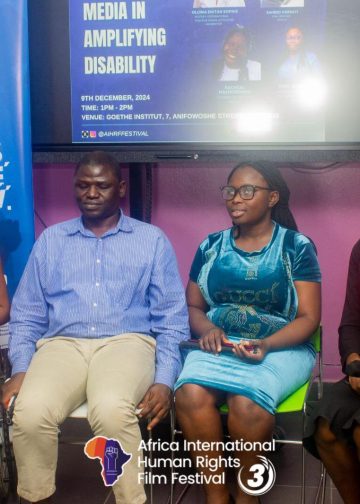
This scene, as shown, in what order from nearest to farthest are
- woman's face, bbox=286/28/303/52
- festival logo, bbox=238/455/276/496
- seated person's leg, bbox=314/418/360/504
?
seated person's leg, bbox=314/418/360/504 → festival logo, bbox=238/455/276/496 → woman's face, bbox=286/28/303/52

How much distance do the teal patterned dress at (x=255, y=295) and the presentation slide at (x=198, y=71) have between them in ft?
2.33

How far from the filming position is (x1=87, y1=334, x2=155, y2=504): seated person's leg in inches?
99.8

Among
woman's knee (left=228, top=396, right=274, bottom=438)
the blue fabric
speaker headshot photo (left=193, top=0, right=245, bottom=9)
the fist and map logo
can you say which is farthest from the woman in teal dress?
speaker headshot photo (left=193, top=0, right=245, bottom=9)

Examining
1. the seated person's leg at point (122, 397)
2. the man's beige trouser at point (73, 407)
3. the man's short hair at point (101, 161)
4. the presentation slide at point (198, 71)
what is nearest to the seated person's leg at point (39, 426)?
the man's beige trouser at point (73, 407)

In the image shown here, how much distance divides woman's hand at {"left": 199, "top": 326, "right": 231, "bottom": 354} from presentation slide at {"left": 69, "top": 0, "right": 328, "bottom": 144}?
3.56 ft

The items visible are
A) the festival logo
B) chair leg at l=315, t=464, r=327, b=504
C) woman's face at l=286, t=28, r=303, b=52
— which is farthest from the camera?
woman's face at l=286, t=28, r=303, b=52

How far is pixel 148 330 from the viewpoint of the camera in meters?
3.00

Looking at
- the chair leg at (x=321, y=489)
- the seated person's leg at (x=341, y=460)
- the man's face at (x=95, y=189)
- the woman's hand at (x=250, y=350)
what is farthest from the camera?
the man's face at (x=95, y=189)

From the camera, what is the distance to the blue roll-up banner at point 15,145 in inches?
137

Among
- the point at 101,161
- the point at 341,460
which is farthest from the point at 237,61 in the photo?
the point at 341,460

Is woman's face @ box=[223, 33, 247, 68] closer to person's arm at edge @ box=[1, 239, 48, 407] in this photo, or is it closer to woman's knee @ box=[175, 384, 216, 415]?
person's arm at edge @ box=[1, 239, 48, 407]

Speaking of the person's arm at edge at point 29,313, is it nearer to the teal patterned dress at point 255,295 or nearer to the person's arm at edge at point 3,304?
the person's arm at edge at point 3,304

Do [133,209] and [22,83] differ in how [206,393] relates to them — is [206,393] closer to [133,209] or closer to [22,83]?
[133,209]

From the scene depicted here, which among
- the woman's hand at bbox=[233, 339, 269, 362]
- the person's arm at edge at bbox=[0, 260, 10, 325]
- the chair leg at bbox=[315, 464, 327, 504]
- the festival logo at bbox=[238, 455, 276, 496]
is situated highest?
the person's arm at edge at bbox=[0, 260, 10, 325]
